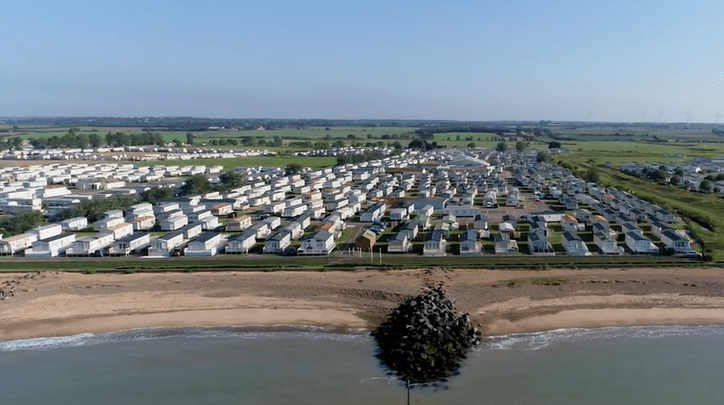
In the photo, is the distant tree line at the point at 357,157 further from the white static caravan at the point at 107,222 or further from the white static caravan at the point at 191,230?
the white static caravan at the point at 107,222

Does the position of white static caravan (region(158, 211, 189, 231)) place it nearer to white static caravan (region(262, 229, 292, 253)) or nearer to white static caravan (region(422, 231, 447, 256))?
white static caravan (region(262, 229, 292, 253))

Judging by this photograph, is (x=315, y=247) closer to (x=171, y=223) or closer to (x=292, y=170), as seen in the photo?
(x=171, y=223)

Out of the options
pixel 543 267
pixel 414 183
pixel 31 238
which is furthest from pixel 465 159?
pixel 31 238

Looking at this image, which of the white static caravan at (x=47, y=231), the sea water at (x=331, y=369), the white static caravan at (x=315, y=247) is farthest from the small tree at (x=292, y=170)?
the sea water at (x=331, y=369)

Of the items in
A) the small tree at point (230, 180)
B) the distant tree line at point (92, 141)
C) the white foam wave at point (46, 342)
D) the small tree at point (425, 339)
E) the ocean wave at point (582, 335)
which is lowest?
the white foam wave at point (46, 342)

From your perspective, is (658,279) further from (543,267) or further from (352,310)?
(352,310)
